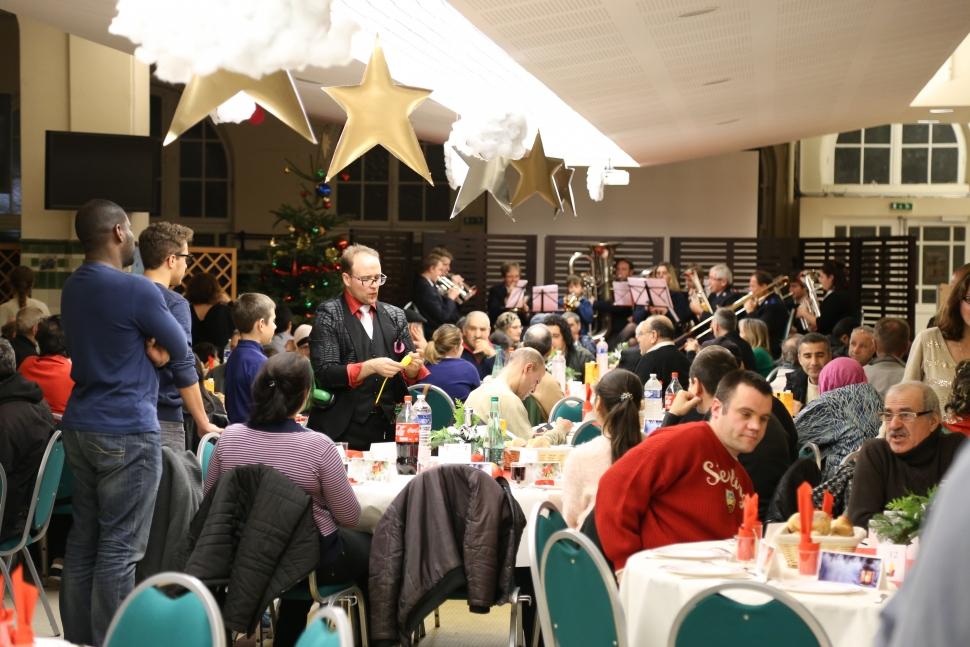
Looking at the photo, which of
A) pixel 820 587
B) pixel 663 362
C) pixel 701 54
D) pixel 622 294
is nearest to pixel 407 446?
pixel 820 587

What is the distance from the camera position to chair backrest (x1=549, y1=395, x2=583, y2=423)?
743 centimetres

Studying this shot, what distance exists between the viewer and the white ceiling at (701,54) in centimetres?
634

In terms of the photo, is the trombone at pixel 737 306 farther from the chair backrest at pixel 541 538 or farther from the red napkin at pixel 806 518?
the red napkin at pixel 806 518

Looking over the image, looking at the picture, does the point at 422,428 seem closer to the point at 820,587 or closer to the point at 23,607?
the point at 820,587

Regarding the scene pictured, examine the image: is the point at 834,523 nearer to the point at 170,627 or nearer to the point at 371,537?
the point at 371,537

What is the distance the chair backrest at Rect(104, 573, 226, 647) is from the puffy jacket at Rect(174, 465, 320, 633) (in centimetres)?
133

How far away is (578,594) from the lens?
3471 millimetres

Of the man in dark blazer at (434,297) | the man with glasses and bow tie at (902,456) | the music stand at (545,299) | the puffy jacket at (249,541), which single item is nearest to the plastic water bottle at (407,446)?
the puffy jacket at (249,541)

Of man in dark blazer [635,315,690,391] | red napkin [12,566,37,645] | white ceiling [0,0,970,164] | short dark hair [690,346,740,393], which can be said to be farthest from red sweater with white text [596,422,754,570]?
man in dark blazer [635,315,690,391]

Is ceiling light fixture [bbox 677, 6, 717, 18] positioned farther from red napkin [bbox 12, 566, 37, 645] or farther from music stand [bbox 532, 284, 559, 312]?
music stand [bbox 532, 284, 559, 312]

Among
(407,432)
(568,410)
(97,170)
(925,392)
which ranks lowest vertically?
(568,410)

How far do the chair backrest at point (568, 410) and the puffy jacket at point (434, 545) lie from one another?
2.92 meters

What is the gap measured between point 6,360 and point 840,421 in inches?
149

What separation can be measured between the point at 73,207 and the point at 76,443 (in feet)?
22.9
